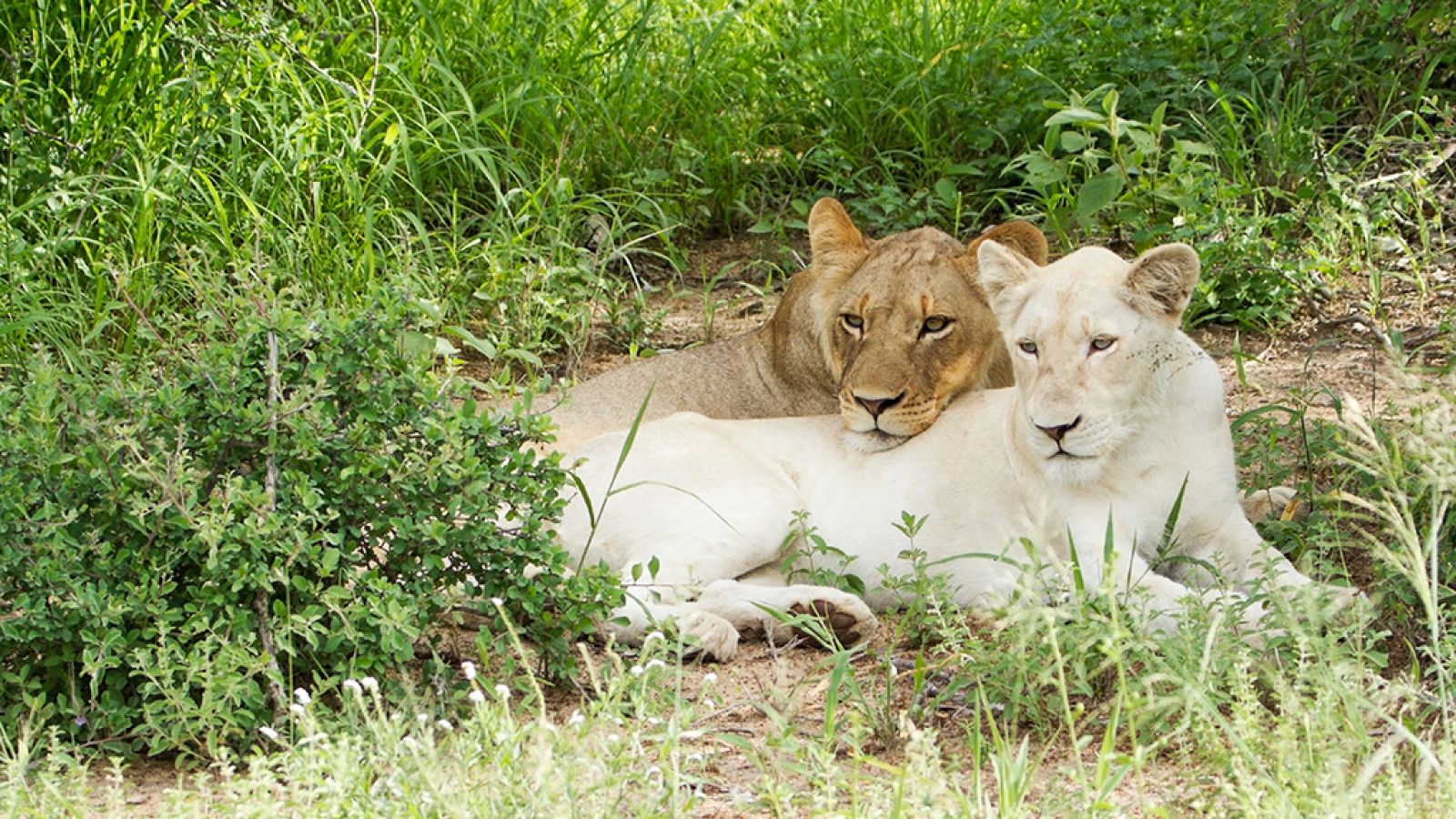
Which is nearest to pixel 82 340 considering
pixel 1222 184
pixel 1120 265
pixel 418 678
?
pixel 418 678

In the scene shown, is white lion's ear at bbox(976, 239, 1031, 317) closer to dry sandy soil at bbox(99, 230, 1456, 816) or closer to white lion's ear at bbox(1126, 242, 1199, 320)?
white lion's ear at bbox(1126, 242, 1199, 320)

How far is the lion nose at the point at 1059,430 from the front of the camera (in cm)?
398

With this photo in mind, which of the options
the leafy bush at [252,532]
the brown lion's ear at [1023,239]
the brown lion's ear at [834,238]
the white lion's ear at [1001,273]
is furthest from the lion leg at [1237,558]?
the brown lion's ear at [834,238]

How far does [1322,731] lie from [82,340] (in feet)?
13.2

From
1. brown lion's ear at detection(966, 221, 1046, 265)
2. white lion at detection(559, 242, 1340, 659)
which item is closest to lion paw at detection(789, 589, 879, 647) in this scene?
white lion at detection(559, 242, 1340, 659)

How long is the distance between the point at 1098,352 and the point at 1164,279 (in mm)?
214

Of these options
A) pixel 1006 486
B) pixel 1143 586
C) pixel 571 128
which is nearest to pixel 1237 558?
pixel 1143 586

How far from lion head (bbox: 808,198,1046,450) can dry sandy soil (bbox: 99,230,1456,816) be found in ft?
2.71

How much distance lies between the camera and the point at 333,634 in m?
3.39

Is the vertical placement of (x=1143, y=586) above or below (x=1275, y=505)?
above

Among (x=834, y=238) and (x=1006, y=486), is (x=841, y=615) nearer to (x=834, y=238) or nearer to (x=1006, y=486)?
(x=1006, y=486)

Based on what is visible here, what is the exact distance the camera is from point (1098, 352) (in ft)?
13.1

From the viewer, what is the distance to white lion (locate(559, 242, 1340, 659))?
398cm

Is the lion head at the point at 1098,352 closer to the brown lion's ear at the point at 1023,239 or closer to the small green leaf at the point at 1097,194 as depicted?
the brown lion's ear at the point at 1023,239
